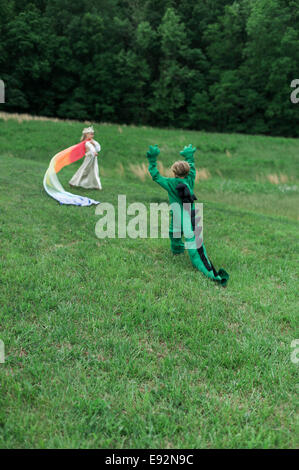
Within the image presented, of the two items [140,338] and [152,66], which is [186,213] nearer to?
[140,338]

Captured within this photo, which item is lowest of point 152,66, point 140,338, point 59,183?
point 59,183

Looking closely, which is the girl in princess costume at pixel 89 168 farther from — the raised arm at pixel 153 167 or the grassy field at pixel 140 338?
the raised arm at pixel 153 167

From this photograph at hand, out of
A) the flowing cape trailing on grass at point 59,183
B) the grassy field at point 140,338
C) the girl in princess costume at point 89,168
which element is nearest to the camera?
the grassy field at point 140,338

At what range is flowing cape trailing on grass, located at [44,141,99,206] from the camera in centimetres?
937

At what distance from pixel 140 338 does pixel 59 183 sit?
25.2 feet

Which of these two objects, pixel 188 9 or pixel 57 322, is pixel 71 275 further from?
pixel 188 9

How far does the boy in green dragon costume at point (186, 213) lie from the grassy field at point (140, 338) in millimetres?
248

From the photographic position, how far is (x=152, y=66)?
4725cm

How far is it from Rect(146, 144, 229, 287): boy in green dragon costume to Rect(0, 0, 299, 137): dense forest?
3901 cm

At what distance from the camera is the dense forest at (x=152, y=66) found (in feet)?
131

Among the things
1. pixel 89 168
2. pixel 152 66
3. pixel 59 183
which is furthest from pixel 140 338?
pixel 152 66

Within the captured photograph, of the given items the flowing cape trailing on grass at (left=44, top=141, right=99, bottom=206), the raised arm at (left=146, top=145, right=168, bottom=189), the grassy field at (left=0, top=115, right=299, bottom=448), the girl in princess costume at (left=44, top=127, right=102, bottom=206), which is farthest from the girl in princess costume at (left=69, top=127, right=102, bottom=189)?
the raised arm at (left=146, top=145, right=168, bottom=189)

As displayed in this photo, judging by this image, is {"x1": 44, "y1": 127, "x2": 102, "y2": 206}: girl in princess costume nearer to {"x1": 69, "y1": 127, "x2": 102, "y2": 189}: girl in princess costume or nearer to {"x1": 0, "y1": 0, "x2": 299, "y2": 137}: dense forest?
{"x1": 69, "y1": 127, "x2": 102, "y2": 189}: girl in princess costume

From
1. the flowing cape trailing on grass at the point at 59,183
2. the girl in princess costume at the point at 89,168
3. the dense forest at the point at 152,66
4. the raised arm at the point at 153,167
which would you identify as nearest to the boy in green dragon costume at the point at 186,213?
the raised arm at the point at 153,167
